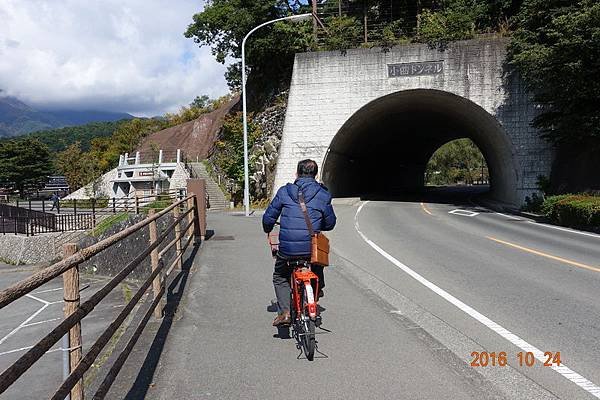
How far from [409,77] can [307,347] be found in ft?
74.4

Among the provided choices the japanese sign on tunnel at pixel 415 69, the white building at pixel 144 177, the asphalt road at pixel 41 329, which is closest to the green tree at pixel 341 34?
the japanese sign on tunnel at pixel 415 69

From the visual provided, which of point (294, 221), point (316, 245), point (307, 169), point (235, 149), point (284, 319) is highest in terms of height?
point (235, 149)

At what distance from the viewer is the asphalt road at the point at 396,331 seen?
4.38 m

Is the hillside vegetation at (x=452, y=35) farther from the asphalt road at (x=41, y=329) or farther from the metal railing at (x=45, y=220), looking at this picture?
the asphalt road at (x=41, y=329)

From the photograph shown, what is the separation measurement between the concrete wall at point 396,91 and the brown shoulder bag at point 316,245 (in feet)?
68.4

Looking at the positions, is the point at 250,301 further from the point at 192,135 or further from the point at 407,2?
the point at 192,135

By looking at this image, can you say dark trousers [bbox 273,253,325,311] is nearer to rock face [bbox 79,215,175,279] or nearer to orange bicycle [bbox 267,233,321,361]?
orange bicycle [bbox 267,233,321,361]

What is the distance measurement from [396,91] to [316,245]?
21847 mm

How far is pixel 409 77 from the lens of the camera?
25.8 meters

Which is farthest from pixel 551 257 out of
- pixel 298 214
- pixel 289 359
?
pixel 289 359

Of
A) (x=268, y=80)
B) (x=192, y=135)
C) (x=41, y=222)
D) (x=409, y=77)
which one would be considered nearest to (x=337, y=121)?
(x=409, y=77)

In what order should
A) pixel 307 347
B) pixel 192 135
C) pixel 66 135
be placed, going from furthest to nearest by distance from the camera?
pixel 66 135 < pixel 192 135 < pixel 307 347

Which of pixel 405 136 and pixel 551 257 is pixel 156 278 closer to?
pixel 551 257
